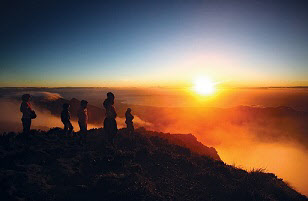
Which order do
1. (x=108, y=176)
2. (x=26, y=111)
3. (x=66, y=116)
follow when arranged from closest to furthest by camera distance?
(x=108, y=176) < (x=26, y=111) < (x=66, y=116)

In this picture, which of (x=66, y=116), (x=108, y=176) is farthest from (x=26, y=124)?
(x=108, y=176)

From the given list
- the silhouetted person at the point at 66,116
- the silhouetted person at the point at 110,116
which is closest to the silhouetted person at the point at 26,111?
the silhouetted person at the point at 66,116

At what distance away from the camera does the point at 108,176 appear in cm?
934

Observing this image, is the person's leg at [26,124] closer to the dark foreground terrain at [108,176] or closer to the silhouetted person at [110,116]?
the dark foreground terrain at [108,176]

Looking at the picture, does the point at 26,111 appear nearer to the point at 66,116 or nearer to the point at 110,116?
the point at 66,116

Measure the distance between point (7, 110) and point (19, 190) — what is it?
167 meters

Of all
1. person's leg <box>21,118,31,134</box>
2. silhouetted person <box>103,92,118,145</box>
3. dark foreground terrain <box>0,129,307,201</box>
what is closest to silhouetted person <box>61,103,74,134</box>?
dark foreground terrain <box>0,129,307,201</box>

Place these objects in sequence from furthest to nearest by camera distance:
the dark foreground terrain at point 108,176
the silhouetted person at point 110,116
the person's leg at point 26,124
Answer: the person's leg at point 26,124 → the silhouetted person at point 110,116 → the dark foreground terrain at point 108,176

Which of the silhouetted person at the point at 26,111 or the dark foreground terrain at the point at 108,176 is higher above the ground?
the silhouetted person at the point at 26,111

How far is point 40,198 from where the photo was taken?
749 cm

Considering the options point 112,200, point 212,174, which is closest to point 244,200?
point 212,174

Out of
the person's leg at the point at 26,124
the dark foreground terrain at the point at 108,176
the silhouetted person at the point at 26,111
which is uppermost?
the silhouetted person at the point at 26,111

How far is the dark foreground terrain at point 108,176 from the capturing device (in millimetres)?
8188

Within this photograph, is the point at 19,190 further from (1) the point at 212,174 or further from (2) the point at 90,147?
(1) the point at 212,174
